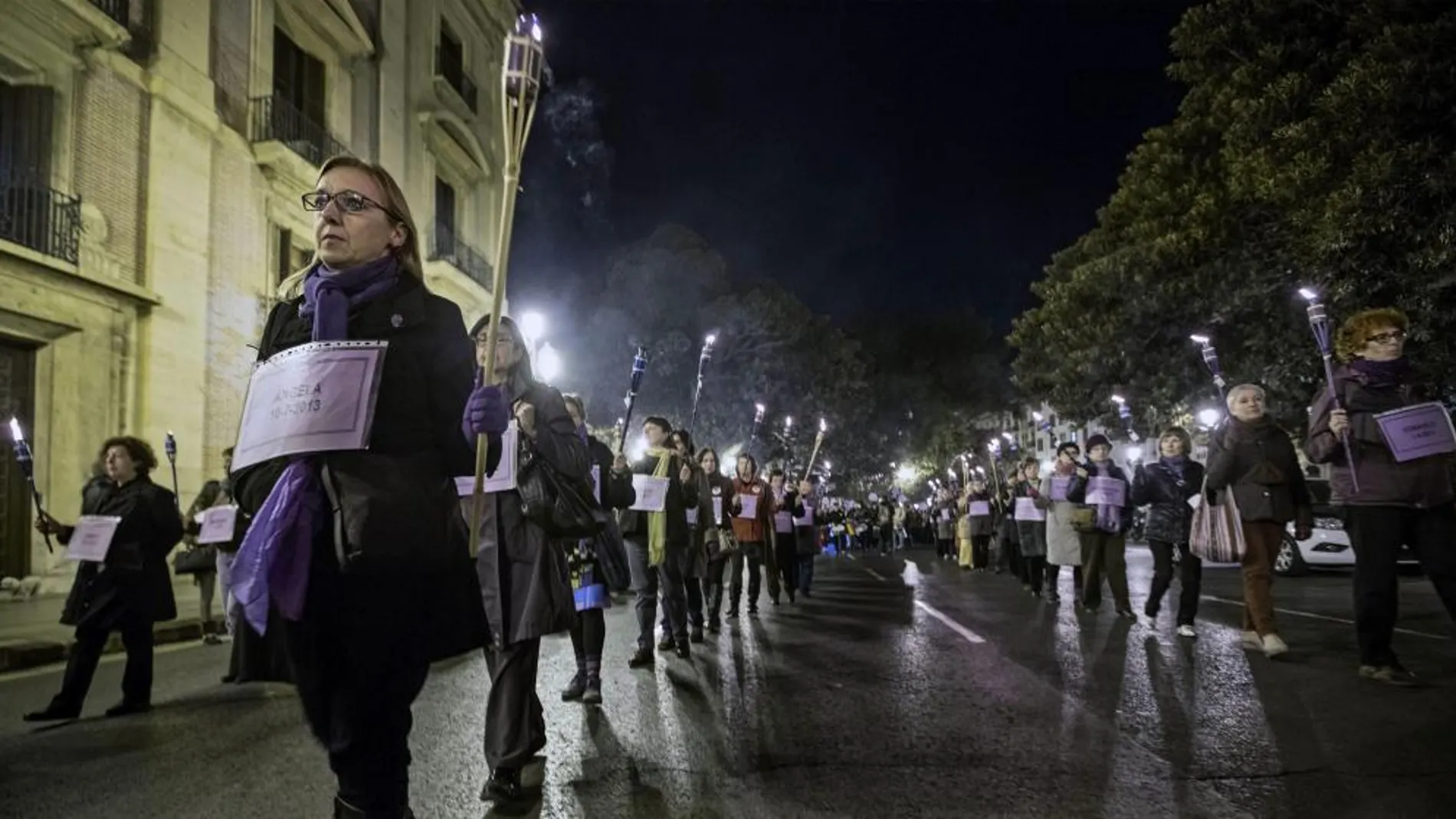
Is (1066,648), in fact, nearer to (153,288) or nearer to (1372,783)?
(1372,783)

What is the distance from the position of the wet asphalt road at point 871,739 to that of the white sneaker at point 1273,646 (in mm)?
79

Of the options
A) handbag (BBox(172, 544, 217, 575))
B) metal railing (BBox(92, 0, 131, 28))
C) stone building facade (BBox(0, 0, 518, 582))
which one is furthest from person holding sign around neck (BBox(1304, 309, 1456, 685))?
metal railing (BBox(92, 0, 131, 28))

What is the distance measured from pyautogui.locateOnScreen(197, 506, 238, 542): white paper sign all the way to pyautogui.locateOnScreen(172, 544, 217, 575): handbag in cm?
115

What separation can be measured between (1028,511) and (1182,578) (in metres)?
5.26

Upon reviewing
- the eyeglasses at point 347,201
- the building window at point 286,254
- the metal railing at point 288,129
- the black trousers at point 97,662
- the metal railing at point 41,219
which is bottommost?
the black trousers at point 97,662

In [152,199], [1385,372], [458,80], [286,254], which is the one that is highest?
[458,80]

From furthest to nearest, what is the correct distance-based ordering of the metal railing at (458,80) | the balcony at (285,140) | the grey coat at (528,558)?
the metal railing at (458,80), the balcony at (285,140), the grey coat at (528,558)

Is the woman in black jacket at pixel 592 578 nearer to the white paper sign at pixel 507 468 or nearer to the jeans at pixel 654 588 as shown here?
the white paper sign at pixel 507 468

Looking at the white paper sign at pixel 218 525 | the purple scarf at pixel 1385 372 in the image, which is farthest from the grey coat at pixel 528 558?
the white paper sign at pixel 218 525

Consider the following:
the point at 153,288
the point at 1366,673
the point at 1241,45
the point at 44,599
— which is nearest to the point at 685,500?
the point at 1366,673

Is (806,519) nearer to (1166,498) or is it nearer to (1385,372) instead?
(1166,498)

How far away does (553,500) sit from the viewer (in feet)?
15.0

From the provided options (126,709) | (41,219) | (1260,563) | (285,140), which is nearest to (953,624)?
(1260,563)

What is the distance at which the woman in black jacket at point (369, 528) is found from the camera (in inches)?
86.8
